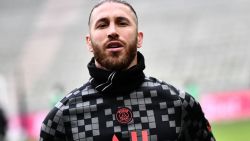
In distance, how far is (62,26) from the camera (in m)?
27.6

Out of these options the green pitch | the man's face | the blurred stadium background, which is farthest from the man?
the blurred stadium background

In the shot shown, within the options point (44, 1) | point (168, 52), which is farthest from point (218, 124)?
point (44, 1)

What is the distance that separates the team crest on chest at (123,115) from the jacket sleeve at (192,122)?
0.89 ft

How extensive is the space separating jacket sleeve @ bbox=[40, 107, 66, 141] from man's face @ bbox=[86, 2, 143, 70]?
32 centimetres

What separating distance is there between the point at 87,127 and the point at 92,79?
0.25 m

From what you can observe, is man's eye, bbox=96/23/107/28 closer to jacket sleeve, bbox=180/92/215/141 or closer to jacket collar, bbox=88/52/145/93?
jacket collar, bbox=88/52/145/93

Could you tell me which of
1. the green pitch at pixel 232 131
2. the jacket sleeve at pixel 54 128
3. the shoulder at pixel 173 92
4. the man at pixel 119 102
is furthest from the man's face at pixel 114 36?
the green pitch at pixel 232 131

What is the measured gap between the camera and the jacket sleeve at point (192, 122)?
345 cm

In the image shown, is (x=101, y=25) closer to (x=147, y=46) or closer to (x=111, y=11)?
(x=111, y=11)

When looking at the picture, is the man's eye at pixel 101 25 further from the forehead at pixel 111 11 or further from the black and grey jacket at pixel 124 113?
the black and grey jacket at pixel 124 113

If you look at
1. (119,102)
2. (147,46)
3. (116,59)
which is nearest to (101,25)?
(116,59)

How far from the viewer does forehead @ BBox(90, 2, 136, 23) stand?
3428 mm

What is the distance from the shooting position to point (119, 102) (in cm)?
342

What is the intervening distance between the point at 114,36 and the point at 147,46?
2121 cm
